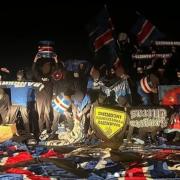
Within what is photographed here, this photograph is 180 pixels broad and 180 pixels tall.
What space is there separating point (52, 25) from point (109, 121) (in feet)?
4.92

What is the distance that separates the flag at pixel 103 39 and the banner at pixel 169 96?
774mm

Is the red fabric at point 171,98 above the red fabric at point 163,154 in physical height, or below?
above

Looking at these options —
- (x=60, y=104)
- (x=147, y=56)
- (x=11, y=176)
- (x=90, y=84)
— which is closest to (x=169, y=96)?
(x=147, y=56)

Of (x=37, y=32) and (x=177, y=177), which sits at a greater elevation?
(x=37, y=32)

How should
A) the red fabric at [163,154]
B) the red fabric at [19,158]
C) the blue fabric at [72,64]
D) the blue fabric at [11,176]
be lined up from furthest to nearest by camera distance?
the blue fabric at [72,64]
the red fabric at [163,154]
the red fabric at [19,158]
the blue fabric at [11,176]

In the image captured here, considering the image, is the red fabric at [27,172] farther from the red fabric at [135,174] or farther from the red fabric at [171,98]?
the red fabric at [171,98]

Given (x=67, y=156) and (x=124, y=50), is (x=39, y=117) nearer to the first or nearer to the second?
(x=67, y=156)

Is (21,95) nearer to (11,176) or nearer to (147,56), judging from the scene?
(11,176)

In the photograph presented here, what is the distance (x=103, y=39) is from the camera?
19.5ft

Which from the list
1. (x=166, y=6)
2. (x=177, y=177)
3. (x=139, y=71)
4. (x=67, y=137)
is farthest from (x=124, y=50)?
(x=177, y=177)

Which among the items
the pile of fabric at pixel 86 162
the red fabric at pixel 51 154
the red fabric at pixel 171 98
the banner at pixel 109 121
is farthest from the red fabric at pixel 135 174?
the red fabric at pixel 171 98

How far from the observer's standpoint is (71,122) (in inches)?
228

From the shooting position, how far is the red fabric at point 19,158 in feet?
17.5

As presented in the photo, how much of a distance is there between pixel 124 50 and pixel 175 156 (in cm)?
158
